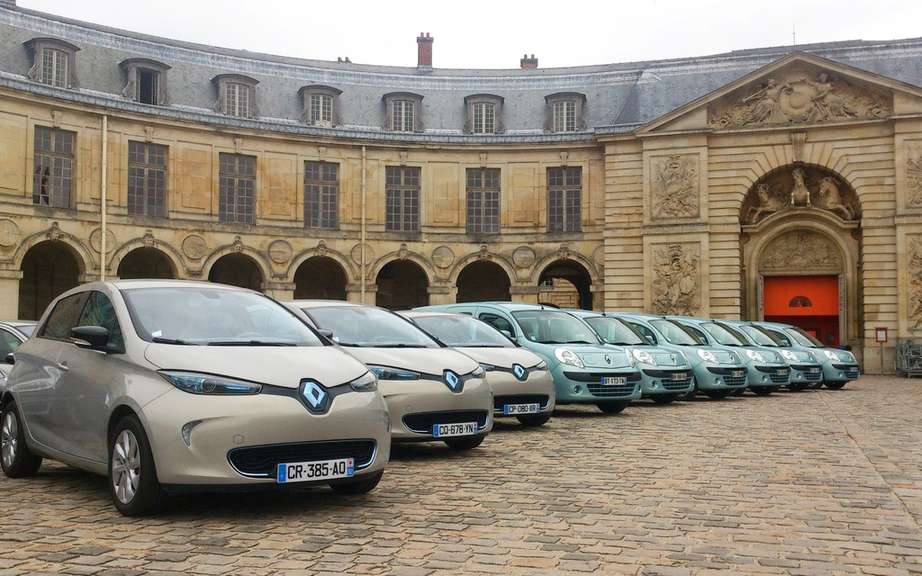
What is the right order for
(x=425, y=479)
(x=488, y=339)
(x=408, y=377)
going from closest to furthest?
(x=425, y=479), (x=408, y=377), (x=488, y=339)

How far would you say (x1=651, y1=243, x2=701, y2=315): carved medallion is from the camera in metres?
34.5

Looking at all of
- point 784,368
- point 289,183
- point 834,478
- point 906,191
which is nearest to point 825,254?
point 906,191

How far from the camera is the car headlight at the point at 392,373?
955cm

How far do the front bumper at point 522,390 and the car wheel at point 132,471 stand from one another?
5.84m

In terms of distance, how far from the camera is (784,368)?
2114 cm

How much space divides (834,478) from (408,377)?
12.8 ft

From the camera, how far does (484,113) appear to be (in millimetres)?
38062

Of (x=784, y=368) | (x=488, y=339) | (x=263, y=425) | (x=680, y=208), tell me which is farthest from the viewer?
(x=680, y=208)

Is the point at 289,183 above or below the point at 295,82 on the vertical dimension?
below

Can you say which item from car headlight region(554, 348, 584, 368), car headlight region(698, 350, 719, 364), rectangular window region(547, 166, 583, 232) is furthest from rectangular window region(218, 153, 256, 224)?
car headlight region(554, 348, 584, 368)

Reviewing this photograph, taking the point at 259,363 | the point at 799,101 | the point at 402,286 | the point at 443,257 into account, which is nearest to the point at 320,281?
the point at 402,286

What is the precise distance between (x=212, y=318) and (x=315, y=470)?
1.60m

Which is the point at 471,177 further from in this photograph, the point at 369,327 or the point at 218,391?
the point at 218,391

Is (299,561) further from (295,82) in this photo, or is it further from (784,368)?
(295,82)
